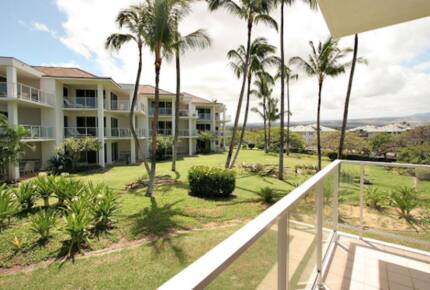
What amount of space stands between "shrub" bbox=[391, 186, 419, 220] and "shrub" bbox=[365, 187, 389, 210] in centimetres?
33

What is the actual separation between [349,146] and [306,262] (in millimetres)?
32798

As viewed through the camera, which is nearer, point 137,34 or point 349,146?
point 137,34

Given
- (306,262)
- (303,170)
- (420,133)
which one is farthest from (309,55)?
(420,133)

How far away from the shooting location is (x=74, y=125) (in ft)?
67.6

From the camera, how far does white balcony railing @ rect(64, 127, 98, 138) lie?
19422 millimetres

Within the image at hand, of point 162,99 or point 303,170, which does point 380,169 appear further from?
point 162,99

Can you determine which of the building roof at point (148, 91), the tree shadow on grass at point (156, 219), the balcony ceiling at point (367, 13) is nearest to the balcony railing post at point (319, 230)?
the balcony ceiling at point (367, 13)

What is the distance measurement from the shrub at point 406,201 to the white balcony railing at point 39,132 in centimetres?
1904

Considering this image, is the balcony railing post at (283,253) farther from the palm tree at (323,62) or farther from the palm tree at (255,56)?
the palm tree at (323,62)

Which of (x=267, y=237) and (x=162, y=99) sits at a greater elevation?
(x=162, y=99)

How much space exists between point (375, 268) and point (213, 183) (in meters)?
7.35

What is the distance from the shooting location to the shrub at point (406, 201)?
4180mm

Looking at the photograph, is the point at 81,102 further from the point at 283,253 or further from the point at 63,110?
the point at 283,253

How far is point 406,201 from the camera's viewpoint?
432 cm
